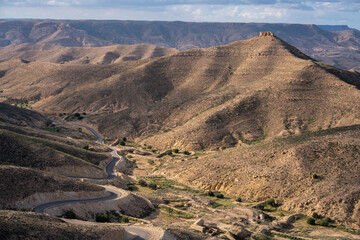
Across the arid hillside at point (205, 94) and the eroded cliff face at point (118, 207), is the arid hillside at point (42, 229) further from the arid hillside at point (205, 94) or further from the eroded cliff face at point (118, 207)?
the arid hillside at point (205, 94)

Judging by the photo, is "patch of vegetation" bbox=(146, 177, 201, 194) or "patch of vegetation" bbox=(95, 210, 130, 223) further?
"patch of vegetation" bbox=(146, 177, 201, 194)

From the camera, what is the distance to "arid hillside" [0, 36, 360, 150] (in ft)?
292

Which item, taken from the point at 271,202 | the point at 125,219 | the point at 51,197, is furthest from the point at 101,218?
the point at 271,202

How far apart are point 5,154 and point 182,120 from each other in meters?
50.4

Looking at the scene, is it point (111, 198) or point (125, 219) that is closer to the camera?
point (125, 219)

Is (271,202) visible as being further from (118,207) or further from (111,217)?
(111,217)

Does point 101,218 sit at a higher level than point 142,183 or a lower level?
higher

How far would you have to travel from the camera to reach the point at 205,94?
4466 inches

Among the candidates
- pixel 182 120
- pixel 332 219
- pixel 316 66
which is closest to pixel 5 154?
pixel 332 219

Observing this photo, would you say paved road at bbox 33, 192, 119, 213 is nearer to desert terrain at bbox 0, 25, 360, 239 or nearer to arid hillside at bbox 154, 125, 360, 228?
desert terrain at bbox 0, 25, 360, 239

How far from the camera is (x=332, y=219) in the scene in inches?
1903

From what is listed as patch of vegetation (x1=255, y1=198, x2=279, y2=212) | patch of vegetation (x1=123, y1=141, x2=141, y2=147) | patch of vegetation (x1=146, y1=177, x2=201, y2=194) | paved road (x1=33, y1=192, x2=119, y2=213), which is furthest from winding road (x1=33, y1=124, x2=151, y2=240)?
patch of vegetation (x1=123, y1=141, x2=141, y2=147)

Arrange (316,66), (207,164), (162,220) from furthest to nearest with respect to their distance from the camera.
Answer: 1. (316,66)
2. (207,164)
3. (162,220)

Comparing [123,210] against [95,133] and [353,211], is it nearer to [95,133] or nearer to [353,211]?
[353,211]
